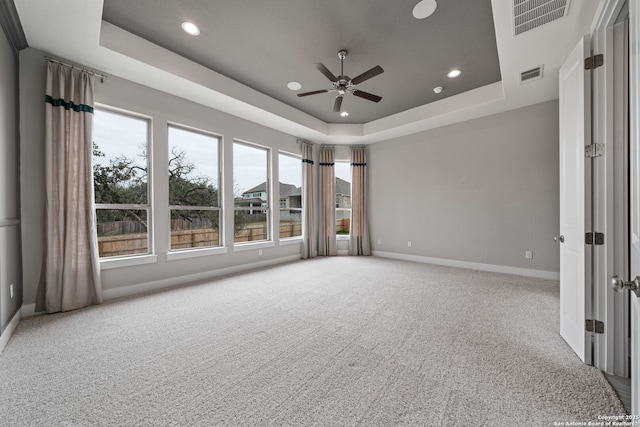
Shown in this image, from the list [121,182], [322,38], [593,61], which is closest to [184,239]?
[121,182]

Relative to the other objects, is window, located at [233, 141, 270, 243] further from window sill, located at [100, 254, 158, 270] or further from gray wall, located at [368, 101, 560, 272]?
gray wall, located at [368, 101, 560, 272]

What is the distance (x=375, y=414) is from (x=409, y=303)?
70.2 inches

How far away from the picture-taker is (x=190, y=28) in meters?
2.77

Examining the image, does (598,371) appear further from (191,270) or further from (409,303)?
(191,270)

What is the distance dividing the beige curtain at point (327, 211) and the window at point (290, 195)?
21.6 inches

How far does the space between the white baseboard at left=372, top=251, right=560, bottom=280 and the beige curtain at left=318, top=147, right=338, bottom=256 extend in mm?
1243

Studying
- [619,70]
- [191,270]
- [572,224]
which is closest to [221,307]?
[191,270]

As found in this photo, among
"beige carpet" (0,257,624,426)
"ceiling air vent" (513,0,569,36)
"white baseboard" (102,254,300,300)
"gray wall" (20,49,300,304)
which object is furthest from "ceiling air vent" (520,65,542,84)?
"white baseboard" (102,254,300,300)

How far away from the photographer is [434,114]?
464 cm

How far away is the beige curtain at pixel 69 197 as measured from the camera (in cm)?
269

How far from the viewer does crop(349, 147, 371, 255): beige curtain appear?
20.2 feet

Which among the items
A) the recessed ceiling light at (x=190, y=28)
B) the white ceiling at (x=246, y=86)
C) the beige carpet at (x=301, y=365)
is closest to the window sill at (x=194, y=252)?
the beige carpet at (x=301, y=365)

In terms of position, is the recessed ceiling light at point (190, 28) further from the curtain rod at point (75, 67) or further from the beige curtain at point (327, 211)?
the beige curtain at point (327, 211)

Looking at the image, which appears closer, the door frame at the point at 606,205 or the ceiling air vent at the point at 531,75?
the door frame at the point at 606,205
